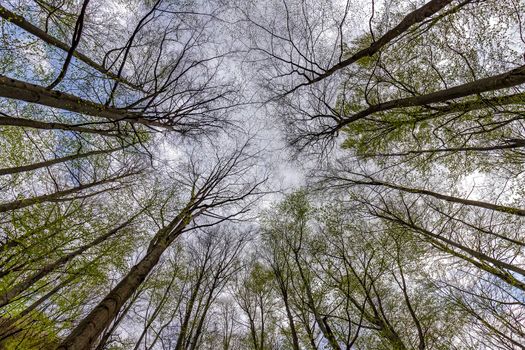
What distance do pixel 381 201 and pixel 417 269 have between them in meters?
2.52

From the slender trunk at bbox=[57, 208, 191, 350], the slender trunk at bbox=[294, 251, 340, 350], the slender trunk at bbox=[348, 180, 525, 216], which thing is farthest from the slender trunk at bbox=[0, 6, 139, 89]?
the slender trunk at bbox=[348, 180, 525, 216]

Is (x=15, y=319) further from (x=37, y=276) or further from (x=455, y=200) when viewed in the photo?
(x=455, y=200)

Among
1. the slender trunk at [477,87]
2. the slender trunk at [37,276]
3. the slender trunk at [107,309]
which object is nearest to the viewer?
the slender trunk at [107,309]

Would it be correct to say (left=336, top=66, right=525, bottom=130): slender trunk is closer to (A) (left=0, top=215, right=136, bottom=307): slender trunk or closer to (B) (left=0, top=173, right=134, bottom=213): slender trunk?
(A) (left=0, top=215, right=136, bottom=307): slender trunk

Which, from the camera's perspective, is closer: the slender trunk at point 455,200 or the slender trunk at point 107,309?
the slender trunk at point 107,309

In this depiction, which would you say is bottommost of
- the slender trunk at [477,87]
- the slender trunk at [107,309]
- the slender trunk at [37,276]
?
the slender trunk at [107,309]

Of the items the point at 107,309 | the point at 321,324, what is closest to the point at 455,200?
the point at 321,324

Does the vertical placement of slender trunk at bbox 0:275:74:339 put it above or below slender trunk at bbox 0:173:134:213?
below

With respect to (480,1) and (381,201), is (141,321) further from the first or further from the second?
(480,1)

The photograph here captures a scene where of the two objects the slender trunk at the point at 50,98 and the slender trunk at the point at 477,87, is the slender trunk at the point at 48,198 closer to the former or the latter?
the slender trunk at the point at 50,98

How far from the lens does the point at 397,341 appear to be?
16.5 ft

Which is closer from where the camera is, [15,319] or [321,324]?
[15,319]

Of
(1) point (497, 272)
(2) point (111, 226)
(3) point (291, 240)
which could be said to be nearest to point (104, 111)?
(2) point (111, 226)

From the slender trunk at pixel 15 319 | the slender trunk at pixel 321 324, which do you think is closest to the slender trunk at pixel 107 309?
the slender trunk at pixel 15 319
